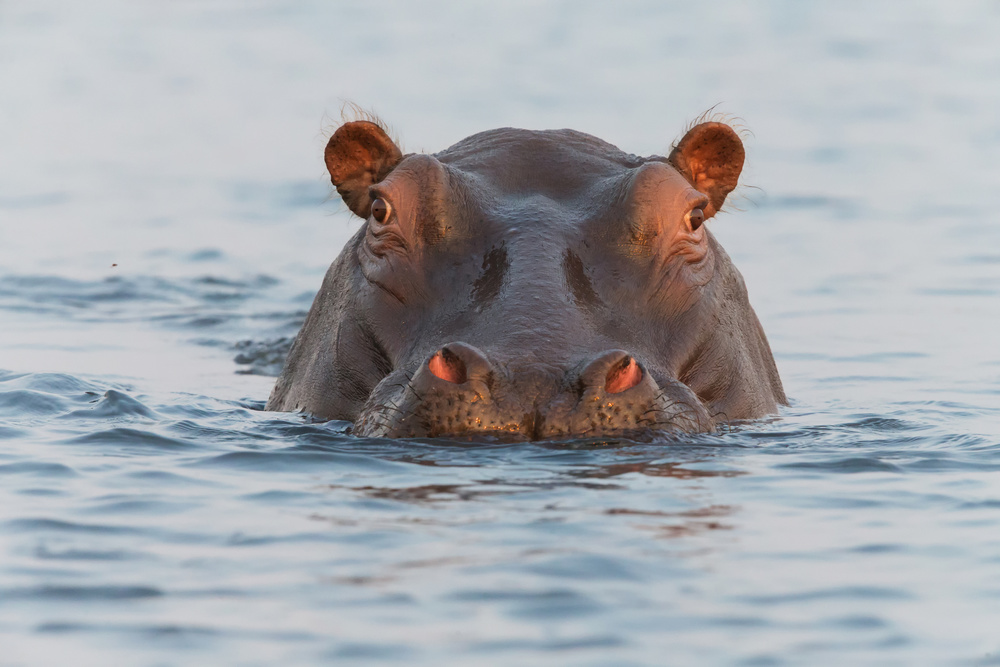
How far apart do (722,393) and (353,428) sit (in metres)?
2.23

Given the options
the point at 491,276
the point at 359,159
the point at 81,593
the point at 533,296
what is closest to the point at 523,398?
the point at 533,296

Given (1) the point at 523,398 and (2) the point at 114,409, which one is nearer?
(1) the point at 523,398

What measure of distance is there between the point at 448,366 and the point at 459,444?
0.36 m

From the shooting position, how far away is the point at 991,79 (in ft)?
108

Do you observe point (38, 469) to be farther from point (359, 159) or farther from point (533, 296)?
point (359, 159)

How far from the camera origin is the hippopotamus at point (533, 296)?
7270 mm

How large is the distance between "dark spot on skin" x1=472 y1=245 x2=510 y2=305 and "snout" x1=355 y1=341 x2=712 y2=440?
840mm

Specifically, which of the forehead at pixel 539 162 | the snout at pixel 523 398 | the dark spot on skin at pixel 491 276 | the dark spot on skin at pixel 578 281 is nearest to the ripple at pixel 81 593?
the snout at pixel 523 398

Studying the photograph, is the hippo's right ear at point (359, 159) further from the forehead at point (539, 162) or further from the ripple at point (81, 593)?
the ripple at point (81, 593)

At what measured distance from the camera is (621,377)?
7.31 meters

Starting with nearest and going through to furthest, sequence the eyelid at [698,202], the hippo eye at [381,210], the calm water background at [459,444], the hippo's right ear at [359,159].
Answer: the calm water background at [459,444], the hippo eye at [381,210], the eyelid at [698,202], the hippo's right ear at [359,159]

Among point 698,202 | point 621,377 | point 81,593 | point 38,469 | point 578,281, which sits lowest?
point 81,593

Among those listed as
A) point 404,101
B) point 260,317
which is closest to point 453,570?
point 260,317

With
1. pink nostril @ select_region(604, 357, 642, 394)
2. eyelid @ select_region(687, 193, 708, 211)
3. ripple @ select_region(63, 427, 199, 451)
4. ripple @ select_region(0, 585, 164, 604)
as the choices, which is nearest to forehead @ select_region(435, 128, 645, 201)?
eyelid @ select_region(687, 193, 708, 211)
